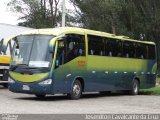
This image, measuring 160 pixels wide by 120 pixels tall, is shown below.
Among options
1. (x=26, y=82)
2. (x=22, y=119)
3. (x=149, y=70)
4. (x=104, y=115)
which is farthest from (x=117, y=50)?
(x=22, y=119)

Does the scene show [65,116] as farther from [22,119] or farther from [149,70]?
[149,70]

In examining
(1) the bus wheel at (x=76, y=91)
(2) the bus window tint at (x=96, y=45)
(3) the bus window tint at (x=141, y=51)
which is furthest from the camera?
(3) the bus window tint at (x=141, y=51)

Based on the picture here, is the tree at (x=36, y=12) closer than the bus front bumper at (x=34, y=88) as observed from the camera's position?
No

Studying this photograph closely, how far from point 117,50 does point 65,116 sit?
12889 millimetres

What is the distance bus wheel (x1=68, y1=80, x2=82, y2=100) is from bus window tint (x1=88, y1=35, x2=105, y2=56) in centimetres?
170

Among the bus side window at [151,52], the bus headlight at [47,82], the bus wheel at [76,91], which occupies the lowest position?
the bus wheel at [76,91]

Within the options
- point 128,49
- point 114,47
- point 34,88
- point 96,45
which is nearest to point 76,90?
point 34,88

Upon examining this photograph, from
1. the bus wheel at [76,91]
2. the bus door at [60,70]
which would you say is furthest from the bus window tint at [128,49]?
the bus door at [60,70]

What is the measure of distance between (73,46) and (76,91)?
2080 mm

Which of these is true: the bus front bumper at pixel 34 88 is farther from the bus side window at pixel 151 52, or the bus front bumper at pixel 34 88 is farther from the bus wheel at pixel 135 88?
the bus side window at pixel 151 52

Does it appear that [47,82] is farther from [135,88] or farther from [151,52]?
[151,52]

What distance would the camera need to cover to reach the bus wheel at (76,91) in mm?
23453

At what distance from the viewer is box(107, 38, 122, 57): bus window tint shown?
27031 mm

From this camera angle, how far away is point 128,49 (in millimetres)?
29562
